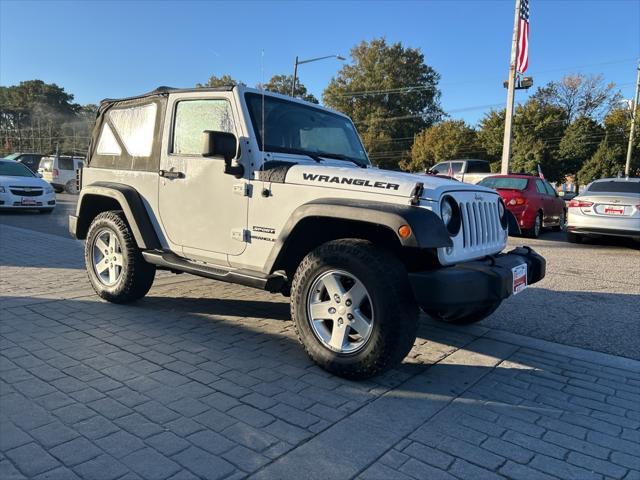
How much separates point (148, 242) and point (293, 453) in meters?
2.81

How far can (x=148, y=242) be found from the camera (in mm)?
4629

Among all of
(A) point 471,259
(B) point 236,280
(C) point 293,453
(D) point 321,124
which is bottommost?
(C) point 293,453

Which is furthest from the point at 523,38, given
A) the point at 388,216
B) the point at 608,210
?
the point at 388,216

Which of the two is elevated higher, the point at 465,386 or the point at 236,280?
the point at 236,280

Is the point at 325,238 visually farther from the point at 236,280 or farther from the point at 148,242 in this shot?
the point at 148,242


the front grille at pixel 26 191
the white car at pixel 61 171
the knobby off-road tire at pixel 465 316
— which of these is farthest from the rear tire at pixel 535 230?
the white car at pixel 61 171

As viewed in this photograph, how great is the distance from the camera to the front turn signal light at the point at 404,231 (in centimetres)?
300

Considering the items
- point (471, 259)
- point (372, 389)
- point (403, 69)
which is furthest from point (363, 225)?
point (403, 69)

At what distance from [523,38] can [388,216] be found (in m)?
17.6

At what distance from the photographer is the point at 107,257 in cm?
512

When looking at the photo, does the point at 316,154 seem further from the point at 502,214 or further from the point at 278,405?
the point at 278,405

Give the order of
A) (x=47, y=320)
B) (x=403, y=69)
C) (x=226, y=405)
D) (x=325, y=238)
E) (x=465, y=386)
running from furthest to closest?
(x=403, y=69)
(x=47, y=320)
(x=325, y=238)
(x=465, y=386)
(x=226, y=405)

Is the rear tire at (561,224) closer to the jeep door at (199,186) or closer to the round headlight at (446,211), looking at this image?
the round headlight at (446,211)

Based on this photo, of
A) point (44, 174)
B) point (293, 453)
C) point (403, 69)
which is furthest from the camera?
→ point (403, 69)
